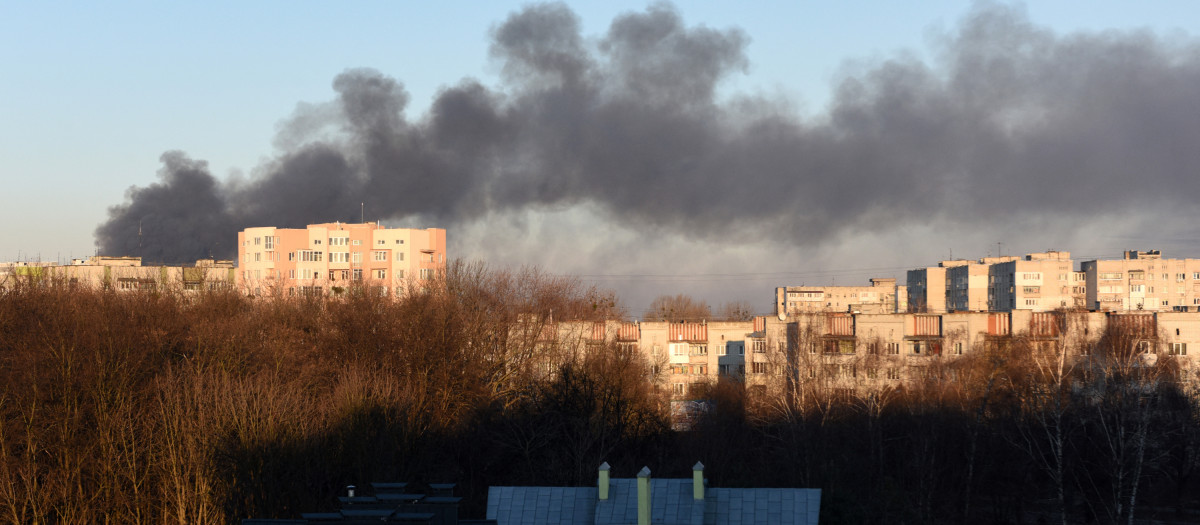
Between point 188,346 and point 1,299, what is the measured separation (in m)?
7.79

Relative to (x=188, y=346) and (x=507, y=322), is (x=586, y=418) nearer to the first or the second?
(x=507, y=322)

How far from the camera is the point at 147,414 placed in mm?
40625

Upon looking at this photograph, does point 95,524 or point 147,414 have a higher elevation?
point 147,414

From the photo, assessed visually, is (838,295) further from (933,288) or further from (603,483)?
(603,483)

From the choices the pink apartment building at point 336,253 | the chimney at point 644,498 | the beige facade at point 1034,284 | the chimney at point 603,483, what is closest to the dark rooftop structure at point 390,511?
the chimney at point 603,483

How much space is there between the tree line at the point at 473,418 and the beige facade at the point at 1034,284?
54.9 metres

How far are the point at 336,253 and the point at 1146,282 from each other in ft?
297

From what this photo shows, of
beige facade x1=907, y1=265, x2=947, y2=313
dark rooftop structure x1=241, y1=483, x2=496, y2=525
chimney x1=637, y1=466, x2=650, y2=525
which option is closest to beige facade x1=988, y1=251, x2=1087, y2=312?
beige facade x1=907, y1=265, x2=947, y2=313

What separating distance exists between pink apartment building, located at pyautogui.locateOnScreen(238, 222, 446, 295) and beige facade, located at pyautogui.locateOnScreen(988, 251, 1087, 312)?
61.4 m

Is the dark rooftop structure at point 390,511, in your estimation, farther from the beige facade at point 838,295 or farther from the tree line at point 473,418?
the beige facade at point 838,295

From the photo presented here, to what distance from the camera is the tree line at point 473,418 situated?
3769 centimetres

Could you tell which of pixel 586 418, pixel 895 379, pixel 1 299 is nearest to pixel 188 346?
pixel 1 299

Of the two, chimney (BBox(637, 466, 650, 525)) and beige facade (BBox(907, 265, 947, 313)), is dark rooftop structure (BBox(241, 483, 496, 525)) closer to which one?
chimney (BBox(637, 466, 650, 525))

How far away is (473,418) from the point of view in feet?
166
